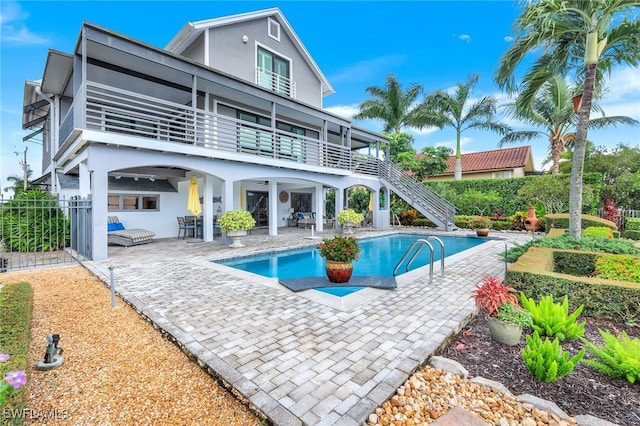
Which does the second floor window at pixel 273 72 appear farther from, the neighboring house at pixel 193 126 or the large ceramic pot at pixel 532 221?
the large ceramic pot at pixel 532 221

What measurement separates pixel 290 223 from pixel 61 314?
56.4 ft

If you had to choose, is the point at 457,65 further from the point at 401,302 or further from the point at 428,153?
the point at 401,302

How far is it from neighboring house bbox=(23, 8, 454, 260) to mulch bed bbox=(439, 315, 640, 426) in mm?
9888

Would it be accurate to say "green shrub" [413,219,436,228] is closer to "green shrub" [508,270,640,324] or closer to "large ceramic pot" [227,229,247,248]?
"large ceramic pot" [227,229,247,248]

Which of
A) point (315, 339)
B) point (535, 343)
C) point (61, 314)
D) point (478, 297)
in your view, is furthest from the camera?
point (61, 314)

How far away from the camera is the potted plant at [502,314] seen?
3732 mm

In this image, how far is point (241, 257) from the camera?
1000 centimetres

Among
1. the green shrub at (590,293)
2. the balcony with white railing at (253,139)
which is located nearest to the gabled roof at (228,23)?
the balcony with white railing at (253,139)

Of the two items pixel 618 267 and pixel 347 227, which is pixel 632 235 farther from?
pixel 347 227

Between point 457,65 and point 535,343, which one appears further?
point 457,65

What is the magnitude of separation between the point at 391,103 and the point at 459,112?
5718 mm

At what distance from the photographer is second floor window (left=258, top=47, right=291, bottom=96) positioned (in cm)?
1605

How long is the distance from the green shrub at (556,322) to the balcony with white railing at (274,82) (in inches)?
595

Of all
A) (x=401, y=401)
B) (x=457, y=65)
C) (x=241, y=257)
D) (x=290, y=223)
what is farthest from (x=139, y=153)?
(x=457, y=65)
